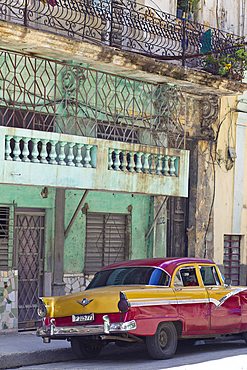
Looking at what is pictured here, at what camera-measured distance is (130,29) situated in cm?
1356

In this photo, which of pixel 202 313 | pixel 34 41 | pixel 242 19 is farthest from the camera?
pixel 242 19

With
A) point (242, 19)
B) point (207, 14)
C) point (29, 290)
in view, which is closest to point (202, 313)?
point (29, 290)

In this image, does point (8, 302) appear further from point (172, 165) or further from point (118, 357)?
point (172, 165)

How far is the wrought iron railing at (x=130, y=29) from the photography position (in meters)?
11.7

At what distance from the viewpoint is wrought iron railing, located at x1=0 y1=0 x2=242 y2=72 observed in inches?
461

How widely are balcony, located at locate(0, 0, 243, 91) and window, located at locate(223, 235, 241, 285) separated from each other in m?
4.03

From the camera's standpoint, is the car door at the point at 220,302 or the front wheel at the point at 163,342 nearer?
the front wheel at the point at 163,342

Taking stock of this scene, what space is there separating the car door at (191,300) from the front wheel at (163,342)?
0.79 ft

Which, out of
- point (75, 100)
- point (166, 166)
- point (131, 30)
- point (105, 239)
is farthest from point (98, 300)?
point (131, 30)

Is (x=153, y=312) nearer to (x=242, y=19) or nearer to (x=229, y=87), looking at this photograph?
(x=229, y=87)

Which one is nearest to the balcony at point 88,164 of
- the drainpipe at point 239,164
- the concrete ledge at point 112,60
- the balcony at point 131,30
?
the concrete ledge at point 112,60

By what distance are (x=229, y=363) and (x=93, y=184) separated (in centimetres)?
436

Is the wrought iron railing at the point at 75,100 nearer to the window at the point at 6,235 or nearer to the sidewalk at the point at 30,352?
the window at the point at 6,235

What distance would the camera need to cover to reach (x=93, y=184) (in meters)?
10.8
